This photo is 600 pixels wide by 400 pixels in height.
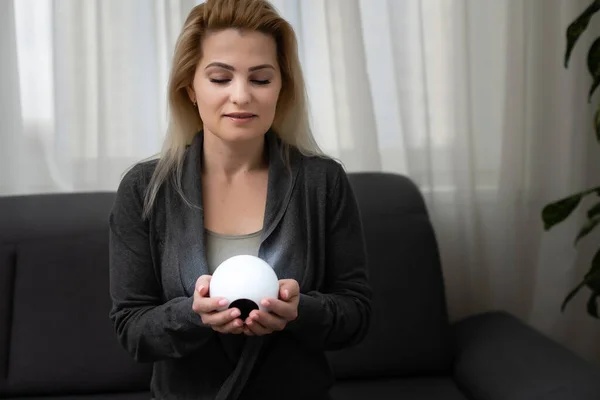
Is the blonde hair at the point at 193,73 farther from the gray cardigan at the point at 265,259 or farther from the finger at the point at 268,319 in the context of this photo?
the finger at the point at 268,319

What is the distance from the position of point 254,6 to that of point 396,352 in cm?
97

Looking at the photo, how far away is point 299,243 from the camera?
131cm

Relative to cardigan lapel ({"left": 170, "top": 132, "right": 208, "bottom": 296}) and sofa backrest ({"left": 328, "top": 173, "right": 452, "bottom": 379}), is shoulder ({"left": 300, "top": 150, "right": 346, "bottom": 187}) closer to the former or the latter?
cardigan lapel ({"left": 170, "top": 132, "right": 208, "bottom": 296})

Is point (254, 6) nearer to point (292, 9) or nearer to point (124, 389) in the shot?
point (292, 9)

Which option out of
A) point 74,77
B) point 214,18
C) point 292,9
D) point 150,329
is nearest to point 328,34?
point 292,9

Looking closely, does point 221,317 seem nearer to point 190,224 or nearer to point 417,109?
point 190,224

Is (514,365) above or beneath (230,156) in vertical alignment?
beneath

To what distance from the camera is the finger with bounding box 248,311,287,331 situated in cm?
108

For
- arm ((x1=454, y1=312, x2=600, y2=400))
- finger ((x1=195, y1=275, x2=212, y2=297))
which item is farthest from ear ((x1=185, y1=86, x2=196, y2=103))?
arm ((x1=454, y1=312, x2=600, y2=400))

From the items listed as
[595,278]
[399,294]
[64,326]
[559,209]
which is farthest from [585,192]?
[64,326]

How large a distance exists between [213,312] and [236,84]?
0.37 metres

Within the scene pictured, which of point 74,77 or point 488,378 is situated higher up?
point 74,77

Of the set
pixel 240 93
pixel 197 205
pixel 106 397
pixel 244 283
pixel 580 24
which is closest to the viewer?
pixel 244 283

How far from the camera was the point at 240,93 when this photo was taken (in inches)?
47.5
